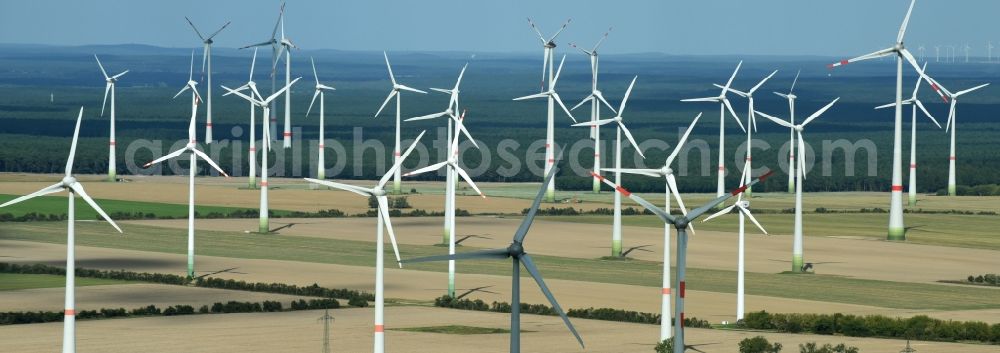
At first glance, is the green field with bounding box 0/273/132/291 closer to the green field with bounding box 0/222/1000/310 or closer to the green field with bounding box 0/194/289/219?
the green field with bounding box 0/222/1000/310

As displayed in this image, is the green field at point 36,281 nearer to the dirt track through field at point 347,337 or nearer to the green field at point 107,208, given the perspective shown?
the dirt track through field at point 347,337

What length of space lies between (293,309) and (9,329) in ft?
47.5

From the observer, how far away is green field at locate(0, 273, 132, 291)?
93250mm

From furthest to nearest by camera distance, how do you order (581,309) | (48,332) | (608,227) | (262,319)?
1. (608,227)
2. (581,309)
3. (262,319)
4. (48,332)

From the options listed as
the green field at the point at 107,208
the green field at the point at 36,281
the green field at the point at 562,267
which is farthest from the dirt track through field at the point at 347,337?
the green field at the point at 107,208

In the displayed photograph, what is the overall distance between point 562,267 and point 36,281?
98.7 ft

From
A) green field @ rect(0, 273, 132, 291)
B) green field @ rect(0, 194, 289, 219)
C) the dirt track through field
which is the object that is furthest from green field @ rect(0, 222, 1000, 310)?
the dirt track through field

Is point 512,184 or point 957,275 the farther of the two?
point 512,184

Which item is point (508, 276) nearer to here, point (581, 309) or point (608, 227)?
point (581, 309)

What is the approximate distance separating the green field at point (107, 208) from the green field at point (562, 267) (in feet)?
31.9

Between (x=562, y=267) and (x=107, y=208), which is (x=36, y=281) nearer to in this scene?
(x=562, y=267)

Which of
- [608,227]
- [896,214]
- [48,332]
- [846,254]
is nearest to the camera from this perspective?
[48,332]

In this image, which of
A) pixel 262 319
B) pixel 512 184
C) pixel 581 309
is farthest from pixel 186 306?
pixel 512 184

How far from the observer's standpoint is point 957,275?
10781 centimetres
